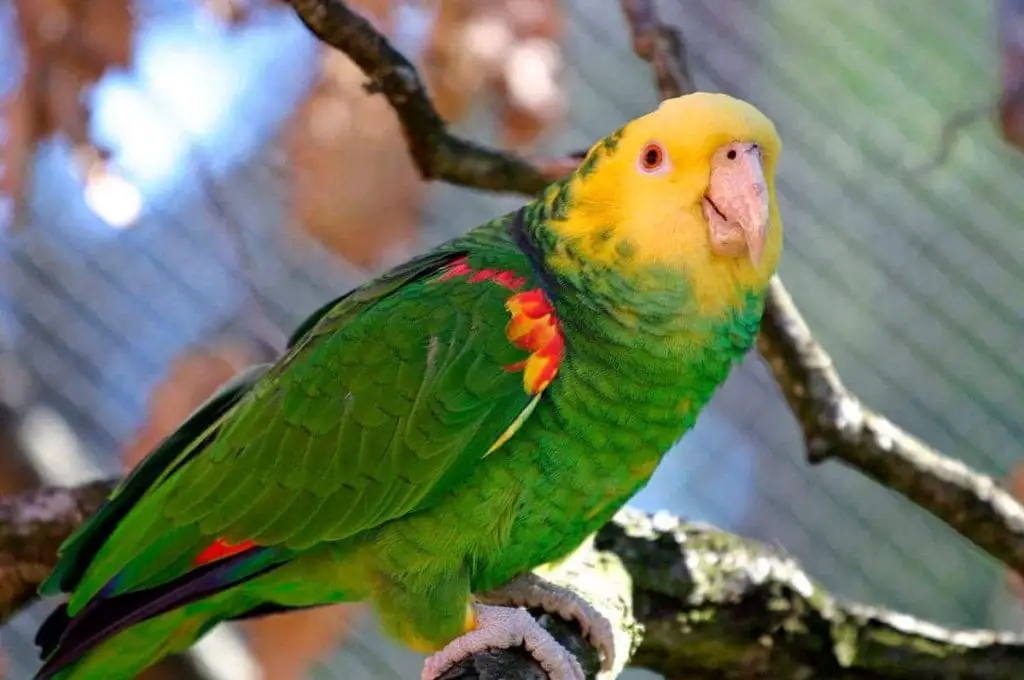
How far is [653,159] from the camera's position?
916mm

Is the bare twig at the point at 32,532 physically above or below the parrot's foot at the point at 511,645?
below

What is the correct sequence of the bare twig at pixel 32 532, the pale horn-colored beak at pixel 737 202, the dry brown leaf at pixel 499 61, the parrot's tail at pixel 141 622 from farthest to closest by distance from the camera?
1. the dry brown leaf at pixel 499 61
2. the bare twig at pixel 32 532
3. the parrot's tail at pixel 141 622
4. the pale horn-colored beak at pixel 737 202

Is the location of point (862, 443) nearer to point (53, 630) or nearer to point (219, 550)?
point (219, 550)

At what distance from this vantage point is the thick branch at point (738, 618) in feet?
3.94

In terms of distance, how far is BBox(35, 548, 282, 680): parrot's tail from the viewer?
3.27 feet

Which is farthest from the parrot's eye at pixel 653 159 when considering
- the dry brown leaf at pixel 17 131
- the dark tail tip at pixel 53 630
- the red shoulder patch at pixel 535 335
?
the dry brown leaf at pixel 17 131

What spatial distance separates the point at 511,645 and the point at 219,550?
1.06 ft

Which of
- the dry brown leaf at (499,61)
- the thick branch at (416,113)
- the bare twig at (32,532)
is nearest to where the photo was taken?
the thick branch at (416,113)

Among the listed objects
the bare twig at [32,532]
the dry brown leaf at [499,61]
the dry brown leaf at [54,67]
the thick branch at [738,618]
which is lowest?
the bare twig at [32,532]

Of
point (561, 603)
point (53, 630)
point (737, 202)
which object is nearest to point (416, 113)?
point (737, 202)

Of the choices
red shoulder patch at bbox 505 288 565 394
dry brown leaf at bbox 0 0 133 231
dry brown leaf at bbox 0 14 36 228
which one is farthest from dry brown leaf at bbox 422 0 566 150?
red shoulder patch at bbox 505 288 565 394

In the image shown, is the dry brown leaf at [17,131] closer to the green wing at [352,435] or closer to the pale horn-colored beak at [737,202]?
the green wing at [352,435]

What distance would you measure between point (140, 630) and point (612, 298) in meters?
0.65

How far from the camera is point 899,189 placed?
8.38 feet
